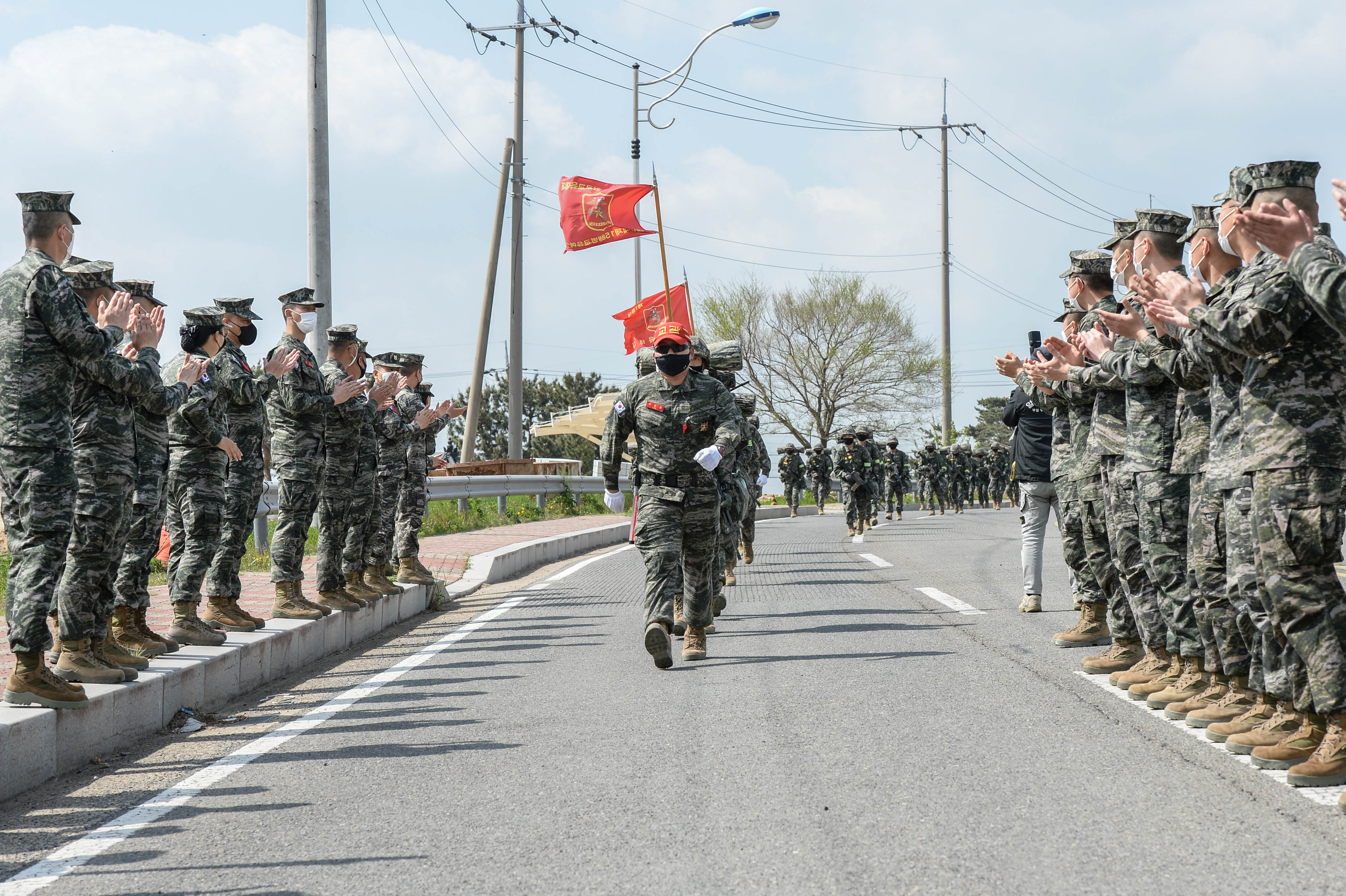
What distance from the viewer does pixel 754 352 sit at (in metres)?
57.8

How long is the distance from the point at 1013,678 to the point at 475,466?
18.4 metres

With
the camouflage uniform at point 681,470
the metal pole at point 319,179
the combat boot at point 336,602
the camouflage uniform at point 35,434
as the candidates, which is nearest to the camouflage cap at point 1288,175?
the camouflage uniform at point 681,470

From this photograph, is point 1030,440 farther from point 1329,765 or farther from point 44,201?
point 44,201

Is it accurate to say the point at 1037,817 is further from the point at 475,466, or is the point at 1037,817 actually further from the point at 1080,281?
the point at 475,466

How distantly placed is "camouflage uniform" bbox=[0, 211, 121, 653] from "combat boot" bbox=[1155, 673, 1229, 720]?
16.8ft

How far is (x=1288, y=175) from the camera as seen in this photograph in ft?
14.8

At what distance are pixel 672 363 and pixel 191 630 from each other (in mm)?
3370

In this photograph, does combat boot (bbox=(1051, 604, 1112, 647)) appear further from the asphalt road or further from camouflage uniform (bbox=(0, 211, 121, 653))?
camouflage uniform (bbox=(0, 211, 121, 653))

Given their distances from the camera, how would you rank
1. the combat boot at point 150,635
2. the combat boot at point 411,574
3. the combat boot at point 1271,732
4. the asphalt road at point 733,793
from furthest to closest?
the combat boot at point 411,574 < the combat boot at point 150,635 < the combat boot at point 1271,732 < the asphalt road at point 733,793

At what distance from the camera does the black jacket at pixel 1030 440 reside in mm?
9922

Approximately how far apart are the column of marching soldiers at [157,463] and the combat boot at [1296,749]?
16.1 ft

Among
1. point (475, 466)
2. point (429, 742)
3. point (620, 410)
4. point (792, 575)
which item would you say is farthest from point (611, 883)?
point (475, 466)

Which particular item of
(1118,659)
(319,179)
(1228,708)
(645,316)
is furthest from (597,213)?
(1228,708)

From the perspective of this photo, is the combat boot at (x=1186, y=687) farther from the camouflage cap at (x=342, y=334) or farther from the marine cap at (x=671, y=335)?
the camouflage cap at (x=342, y=334)
